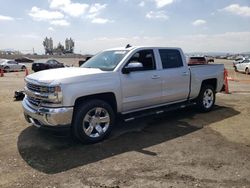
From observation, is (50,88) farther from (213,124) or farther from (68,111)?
(213,124)

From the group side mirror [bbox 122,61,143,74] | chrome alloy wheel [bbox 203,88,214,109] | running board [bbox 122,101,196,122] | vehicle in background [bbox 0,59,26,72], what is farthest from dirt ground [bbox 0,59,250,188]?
vehicle in background [bbox 0,59,26,72]

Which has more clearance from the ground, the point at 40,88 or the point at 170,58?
the point at 170,58

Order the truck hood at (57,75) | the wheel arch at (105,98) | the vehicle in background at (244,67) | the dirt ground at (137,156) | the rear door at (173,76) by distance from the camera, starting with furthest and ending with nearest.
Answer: the vehicle in background at (244,67) < the rear door at (173,76) < the wheel arch at (105,98) < the truck hood at (57,75) < the dirt ground at (137,156)

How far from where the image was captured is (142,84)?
6672 mm

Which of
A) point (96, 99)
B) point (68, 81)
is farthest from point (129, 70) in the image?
point (68, 81)

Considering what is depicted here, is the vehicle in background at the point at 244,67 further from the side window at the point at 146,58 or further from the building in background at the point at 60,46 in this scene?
the building in background at the point at 60,46

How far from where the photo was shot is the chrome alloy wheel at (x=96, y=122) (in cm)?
584

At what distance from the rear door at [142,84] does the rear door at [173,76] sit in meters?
0.25

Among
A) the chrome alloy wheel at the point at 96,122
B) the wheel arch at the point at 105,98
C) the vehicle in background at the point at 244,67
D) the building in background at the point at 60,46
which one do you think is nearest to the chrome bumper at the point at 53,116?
the wheel arch at the point at 105,98

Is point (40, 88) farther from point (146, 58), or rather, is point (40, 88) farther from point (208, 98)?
point (208, 98)

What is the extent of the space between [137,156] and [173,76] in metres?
2.81

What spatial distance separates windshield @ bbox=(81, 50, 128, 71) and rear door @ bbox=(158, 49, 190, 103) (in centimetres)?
108

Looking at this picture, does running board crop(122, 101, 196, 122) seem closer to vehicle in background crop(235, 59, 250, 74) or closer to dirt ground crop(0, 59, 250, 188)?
dirt ground crop(0, 59, 250, 188)

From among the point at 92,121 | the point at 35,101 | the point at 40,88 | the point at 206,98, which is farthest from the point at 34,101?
the point at 206,98
